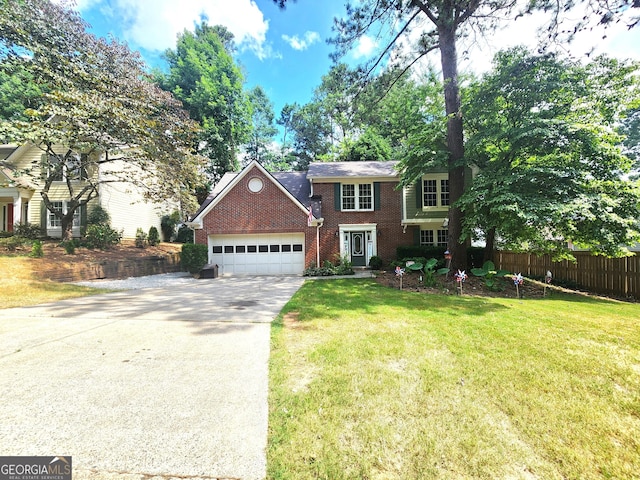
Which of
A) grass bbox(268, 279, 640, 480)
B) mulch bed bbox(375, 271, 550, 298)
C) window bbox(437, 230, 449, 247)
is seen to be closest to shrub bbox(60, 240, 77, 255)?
grass bbox(268, 279, 640, 480)

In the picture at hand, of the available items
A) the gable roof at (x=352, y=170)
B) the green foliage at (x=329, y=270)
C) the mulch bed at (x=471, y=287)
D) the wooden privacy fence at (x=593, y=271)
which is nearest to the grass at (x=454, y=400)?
the mulch bed at (x=471, y=287)

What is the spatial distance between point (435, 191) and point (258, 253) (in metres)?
10.4

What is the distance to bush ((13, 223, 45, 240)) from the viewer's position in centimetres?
1513

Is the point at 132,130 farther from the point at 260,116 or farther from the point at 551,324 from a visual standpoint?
the point at 260,116

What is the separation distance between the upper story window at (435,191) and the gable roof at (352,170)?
73.0 inches

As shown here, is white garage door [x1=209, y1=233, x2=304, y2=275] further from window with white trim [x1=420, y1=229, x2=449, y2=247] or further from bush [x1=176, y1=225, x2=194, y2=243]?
bush [x1=176, y1=225, x2=194, y2=243]

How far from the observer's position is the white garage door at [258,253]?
46.3 feet

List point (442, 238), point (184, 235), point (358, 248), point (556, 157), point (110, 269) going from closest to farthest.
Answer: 1. point (556, 157)
2. point (110, 269)
3. point (358, 248)
4. point (442, 238)
5. point (184, 235)

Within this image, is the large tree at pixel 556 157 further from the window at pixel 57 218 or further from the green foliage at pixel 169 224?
the window at pixel 57 218

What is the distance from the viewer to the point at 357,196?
14930mm

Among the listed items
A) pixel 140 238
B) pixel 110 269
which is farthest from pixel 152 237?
pixel 110 269

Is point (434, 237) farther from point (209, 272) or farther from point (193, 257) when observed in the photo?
point (193, 257)

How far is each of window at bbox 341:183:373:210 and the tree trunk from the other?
4910 mm

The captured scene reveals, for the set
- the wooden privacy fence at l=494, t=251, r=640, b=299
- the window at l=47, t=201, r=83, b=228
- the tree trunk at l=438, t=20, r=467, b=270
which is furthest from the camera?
the window at l=47, t=201, r=83, b=228
